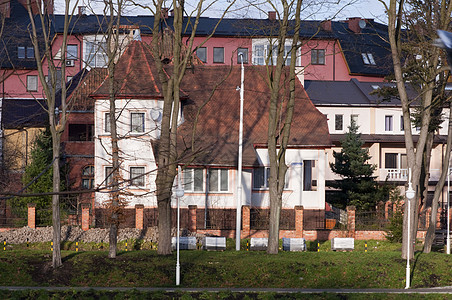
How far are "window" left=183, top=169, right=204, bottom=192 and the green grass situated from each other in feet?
39.0

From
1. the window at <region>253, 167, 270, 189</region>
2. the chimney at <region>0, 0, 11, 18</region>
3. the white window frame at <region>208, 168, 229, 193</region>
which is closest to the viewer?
the chimney at <region>0, 0, 11, 18</region>

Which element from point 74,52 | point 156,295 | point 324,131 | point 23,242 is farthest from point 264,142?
point 74,52

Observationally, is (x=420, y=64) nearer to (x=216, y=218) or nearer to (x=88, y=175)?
(x=216, y=218)

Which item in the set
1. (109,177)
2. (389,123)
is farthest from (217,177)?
(389,123)

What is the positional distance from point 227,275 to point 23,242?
505 inches

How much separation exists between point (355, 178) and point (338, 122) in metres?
12.7

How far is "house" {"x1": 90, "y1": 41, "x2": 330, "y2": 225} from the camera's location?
115 ft

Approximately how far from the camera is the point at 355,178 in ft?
136

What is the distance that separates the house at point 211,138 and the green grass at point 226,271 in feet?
35.4

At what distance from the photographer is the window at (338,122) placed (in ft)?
175

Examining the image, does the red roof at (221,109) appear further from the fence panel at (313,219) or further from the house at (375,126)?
the house at (375,126)

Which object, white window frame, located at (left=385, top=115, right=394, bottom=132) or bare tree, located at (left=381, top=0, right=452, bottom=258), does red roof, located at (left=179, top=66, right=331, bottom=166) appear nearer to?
bare tree, located at (left=381, top=0, right=452, bottom=258)

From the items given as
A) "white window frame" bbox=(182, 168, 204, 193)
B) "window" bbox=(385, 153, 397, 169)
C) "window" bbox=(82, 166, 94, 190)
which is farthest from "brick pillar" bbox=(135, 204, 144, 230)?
"window" bbox=(385, 153, 397, 169)

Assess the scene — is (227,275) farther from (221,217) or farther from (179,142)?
(179,142)
